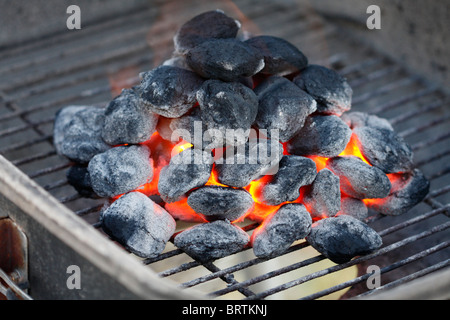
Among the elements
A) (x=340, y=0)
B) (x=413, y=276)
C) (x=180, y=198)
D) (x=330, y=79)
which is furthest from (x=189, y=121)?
(x=340, y=0)

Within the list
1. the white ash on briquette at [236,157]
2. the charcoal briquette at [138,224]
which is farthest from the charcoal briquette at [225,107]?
the charcoal briquette at [138,224]

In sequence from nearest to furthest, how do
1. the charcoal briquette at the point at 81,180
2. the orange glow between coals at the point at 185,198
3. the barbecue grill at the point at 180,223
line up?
the barbecue grill at the point at 180,223 → the orange glow between coals at the point at 185,198 → the charcoal briquette at the point at 81,180

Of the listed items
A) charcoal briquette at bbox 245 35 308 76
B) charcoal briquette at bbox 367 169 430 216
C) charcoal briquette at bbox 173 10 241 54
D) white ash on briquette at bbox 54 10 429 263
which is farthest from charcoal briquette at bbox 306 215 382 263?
charcoal briquette at bbox 173 10 241 54

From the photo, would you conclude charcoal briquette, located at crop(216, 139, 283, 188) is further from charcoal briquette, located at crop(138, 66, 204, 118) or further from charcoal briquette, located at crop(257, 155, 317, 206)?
charcoal briquette, located at crop(138, 66, 204, 118)

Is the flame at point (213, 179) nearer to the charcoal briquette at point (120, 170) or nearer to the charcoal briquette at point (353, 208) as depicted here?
the charcoal briquette at point (120, 170)

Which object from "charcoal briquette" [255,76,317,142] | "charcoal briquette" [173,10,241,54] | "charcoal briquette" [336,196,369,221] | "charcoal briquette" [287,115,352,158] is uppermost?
"charcoal briquette" [173,10,241,54]
